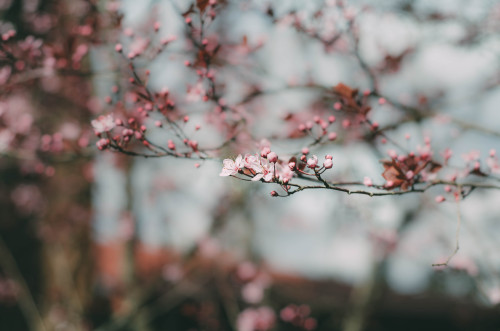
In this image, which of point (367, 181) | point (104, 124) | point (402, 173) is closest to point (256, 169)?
point (367, 181)

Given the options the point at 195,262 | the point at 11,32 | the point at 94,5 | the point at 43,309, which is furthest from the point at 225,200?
the point at 43,309

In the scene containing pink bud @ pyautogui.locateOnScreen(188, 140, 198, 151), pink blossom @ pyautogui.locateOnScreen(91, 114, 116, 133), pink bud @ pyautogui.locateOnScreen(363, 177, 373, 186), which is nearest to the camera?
pink bud @ pyautogui.locateOnScreen(363, 177, 373, 186)

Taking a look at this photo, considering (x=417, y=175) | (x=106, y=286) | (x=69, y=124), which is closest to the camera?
(x=417, y=175)

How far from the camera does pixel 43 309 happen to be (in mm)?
5863

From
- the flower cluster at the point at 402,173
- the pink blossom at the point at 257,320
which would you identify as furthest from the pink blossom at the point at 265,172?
the pink blossom at the point at 257,320

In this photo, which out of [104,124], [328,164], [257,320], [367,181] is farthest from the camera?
[257,320]

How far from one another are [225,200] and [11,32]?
329 centimetres

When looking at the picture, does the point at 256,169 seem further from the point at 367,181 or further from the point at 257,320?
the point at 257,320

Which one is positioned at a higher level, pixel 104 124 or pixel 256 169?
pixel 256 169

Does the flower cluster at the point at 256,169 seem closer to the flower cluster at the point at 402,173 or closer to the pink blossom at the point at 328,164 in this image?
the pink blossom at the point at 328,164

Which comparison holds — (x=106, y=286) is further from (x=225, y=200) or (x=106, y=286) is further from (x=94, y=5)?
(x=94, y=5)

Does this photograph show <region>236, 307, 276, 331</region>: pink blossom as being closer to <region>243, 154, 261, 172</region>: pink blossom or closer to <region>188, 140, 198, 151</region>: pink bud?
<region>188, 140, 198, 151</region>: pink bud

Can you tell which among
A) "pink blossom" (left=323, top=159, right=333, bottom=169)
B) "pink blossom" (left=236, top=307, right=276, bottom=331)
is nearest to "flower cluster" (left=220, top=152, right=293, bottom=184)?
"pink blossom" (left=323, top=159, right=333, bottom=169)

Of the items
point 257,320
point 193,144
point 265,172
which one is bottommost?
point 257,320
